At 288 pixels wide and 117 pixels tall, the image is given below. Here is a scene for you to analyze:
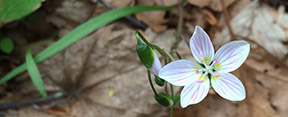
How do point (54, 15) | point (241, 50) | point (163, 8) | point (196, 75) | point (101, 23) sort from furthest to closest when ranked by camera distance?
point (54, 15)
point (163, 8)
point (101, 23)
point (196, 75)
point (241, 50)

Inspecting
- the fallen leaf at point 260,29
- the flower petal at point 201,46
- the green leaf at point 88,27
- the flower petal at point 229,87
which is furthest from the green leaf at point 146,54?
the fallen leaf at point 260,29

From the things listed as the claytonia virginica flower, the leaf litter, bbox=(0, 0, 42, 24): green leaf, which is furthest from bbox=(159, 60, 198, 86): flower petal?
bbox=(0, 0, 42, 24): green leaf

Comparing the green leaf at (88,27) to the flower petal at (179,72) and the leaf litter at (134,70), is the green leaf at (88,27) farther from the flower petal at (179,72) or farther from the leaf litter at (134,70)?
the flower petal at (179,72)

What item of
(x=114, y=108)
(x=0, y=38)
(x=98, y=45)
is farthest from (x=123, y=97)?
(x=0, y=38)

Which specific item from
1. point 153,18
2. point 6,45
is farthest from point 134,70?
point 6,45

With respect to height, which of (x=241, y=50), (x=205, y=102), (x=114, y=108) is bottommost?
(x=205, y=102)

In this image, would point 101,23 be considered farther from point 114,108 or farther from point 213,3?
point 213,3
